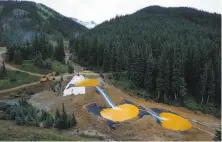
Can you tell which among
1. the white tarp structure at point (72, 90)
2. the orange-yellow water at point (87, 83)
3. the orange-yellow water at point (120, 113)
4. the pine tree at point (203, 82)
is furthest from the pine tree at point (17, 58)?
the pine tree at point (203, 82)

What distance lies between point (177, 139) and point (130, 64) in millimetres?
35485

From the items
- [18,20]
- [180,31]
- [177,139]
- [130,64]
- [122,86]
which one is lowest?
[177,139]

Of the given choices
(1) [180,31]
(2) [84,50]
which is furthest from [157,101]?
(1) [180,31]

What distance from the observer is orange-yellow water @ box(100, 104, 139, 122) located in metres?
44.1

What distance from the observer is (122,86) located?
66312 millimetres

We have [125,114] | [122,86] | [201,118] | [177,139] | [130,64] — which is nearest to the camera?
[177,139]

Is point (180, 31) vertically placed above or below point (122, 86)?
above

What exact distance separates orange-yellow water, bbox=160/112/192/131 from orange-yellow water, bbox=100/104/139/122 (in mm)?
5571

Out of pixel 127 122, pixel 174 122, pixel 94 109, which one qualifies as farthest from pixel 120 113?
pixel 174 122

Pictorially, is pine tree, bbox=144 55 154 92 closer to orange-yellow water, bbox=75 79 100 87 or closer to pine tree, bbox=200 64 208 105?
pine tree, bbox=200 64 208 105

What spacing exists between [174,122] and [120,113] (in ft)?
33.2

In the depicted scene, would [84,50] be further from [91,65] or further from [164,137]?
[164,137]

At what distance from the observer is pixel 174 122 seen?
44.0m

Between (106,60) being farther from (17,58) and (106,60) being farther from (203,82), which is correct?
(203,82)
